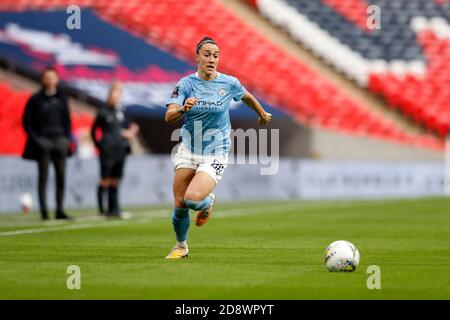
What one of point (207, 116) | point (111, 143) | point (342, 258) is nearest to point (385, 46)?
point (111, 143)

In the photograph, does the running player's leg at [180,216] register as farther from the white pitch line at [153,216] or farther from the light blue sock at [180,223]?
the white pitch line at [153,216]

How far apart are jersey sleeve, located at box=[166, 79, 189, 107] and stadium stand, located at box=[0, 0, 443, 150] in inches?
718

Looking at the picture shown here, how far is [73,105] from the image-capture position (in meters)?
27.3

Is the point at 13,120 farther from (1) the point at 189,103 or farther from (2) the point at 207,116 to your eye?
(1) the point at 189,103

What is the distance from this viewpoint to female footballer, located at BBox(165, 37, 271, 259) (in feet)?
33.8

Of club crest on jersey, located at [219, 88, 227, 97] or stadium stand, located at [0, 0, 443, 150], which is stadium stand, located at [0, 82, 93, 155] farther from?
club crest on jersey, located at [219, 88, 227, 97]

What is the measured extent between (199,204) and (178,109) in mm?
970

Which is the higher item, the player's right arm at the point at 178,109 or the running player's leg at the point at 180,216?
the player's right arm at the point at 178,109

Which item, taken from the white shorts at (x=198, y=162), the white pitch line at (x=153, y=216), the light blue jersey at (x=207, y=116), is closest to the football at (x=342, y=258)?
the white shorts at (x=198, y=162)

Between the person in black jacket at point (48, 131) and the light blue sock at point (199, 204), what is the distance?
6515 millimetres

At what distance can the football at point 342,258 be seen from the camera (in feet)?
29.8
